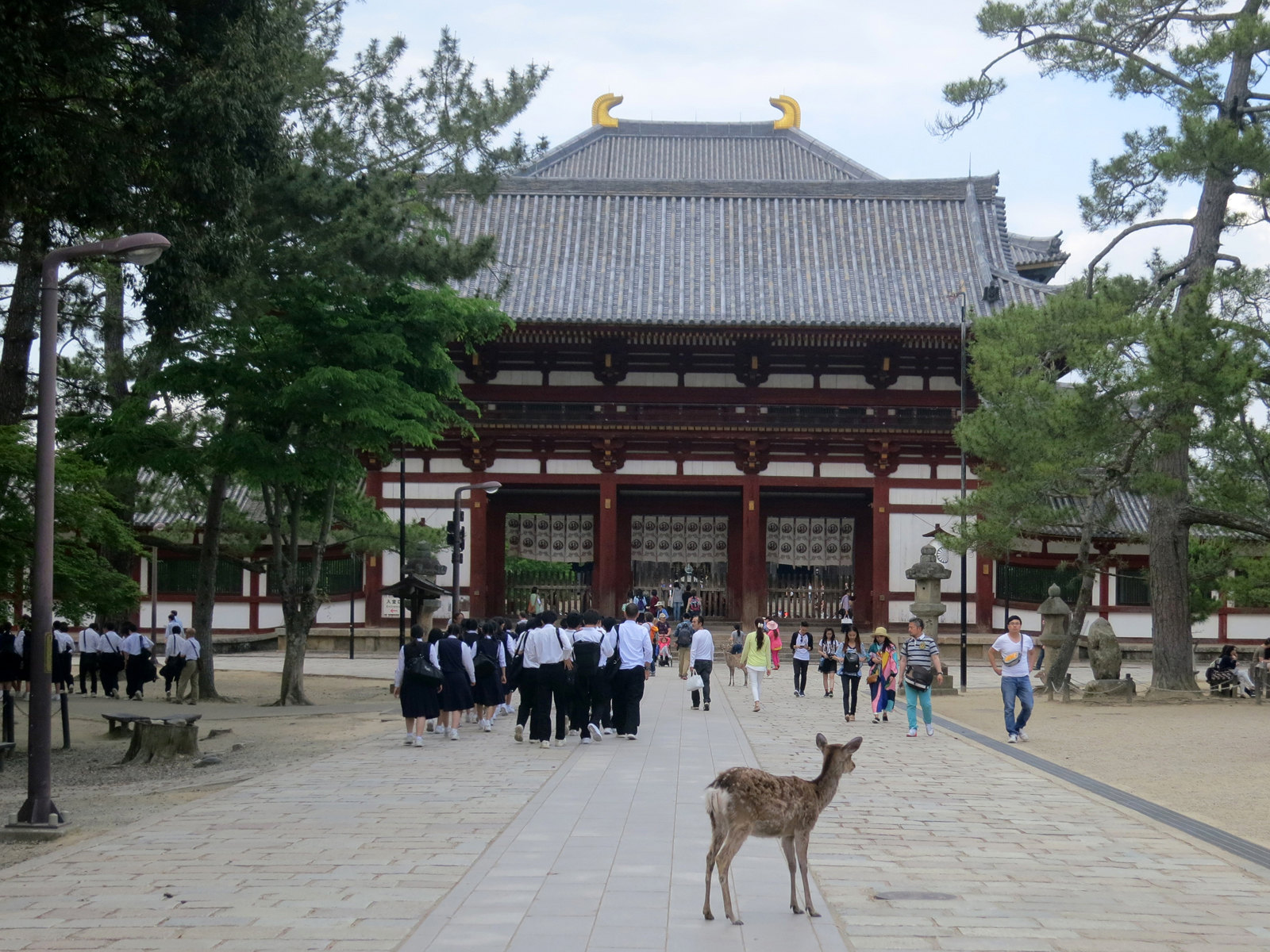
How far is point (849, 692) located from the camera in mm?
19359

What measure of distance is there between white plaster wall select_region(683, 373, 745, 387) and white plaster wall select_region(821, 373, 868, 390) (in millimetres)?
2357

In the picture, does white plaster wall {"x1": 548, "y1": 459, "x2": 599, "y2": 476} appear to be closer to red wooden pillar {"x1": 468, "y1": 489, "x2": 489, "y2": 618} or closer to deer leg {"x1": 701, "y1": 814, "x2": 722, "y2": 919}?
red wooden pillar {"x1": 468, "y1": 489, "x2": 489, "y2": 618}

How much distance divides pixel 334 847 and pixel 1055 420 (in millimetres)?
16598

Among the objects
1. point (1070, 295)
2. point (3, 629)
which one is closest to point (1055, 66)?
point (1070, 295)

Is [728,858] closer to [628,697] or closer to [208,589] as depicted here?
[628,697]

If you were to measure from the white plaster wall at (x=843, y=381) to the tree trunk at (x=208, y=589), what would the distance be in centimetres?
1766

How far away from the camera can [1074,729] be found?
18.7 m

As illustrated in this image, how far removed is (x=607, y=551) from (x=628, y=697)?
19.0m

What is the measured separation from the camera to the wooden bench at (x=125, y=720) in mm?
14938

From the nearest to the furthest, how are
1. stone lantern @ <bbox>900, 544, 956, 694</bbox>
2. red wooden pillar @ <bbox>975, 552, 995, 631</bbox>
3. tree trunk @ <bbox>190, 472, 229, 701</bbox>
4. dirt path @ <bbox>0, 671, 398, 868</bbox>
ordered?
1. dirt path @ <bbox>0, 671, 398, 868</bbox>
2. tree trunk @ <bbox>190, 472, 229, 701</bbox>
3. stone lantern @ <bbox>900, 544, 956, 694</bbox>
4. red wooden pillar @ <bbox>975, 552, 995, 631</bbox>

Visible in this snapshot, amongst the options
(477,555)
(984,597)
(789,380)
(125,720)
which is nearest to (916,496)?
(984,597)

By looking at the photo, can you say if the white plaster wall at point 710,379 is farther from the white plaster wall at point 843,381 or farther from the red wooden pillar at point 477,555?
the red wooden pillar at point 477,555

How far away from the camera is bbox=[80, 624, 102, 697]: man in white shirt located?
77.4ft

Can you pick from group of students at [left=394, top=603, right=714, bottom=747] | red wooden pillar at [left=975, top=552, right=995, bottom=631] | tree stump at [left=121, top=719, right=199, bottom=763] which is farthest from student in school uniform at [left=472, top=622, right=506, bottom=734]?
red wooden pillar at [left=975, top=552, right=995, bottom=631]
